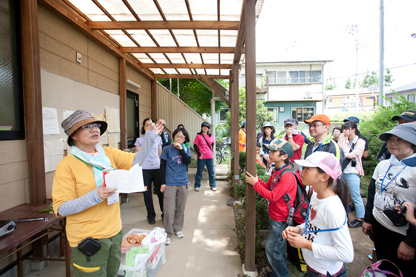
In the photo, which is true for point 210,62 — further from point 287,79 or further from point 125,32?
point 287,79

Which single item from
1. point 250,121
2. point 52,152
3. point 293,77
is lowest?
point 52,152

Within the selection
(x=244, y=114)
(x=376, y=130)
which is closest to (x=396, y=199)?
(x=376, y=130)

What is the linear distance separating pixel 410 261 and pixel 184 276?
2.29 meters

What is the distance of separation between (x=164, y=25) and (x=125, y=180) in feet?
11.6

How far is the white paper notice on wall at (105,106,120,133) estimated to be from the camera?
4.77 m

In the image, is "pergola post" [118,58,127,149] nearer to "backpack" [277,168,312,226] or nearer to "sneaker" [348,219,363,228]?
"backpack" [277,168,312,226]

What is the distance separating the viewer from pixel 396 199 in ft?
5.92

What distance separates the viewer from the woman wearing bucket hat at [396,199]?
1.71 m

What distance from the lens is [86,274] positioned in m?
1.66

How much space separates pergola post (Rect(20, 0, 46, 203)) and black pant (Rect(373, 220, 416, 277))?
3840mm

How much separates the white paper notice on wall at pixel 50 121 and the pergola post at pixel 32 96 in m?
0.30

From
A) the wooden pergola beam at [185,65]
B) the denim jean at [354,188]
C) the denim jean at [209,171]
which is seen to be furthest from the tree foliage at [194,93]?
the denim jean at [354,188]

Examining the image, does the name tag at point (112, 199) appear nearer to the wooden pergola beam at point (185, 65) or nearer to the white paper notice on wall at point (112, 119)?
the white paper notice on wall at point (112, 119)

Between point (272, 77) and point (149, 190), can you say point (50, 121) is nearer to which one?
point (149, 190)
